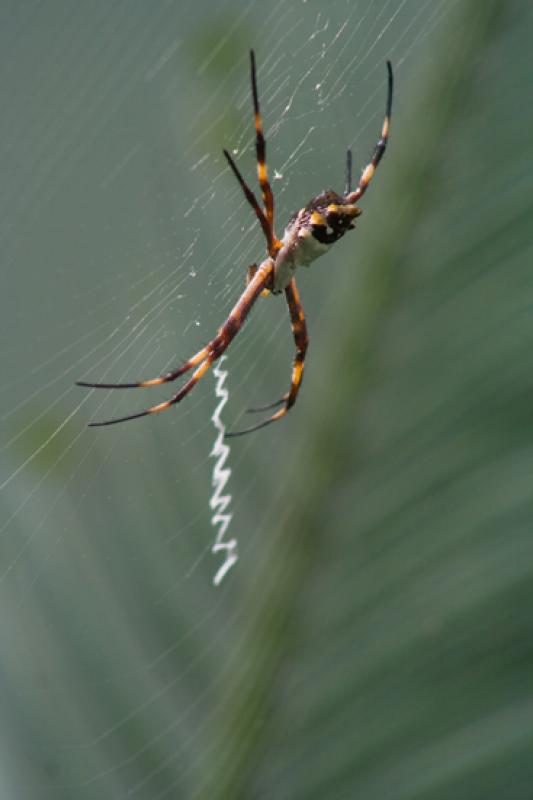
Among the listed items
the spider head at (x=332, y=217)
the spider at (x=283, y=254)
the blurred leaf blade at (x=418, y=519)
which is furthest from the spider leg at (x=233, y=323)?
the blurred leaf blade at (x=418, y=519)

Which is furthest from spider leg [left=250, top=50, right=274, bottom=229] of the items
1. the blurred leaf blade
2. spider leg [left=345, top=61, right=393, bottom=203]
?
the blurred leaf blade

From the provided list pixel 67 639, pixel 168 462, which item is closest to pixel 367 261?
pixel 168 462

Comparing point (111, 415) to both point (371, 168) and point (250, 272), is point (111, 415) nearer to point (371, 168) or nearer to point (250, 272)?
point (250, 272)

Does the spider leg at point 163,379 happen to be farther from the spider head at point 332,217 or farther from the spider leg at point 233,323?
the spider head at point 332,217

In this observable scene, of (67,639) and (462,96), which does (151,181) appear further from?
(67,639)

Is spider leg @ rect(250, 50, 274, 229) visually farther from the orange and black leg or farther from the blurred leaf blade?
the blurred leaf blade
